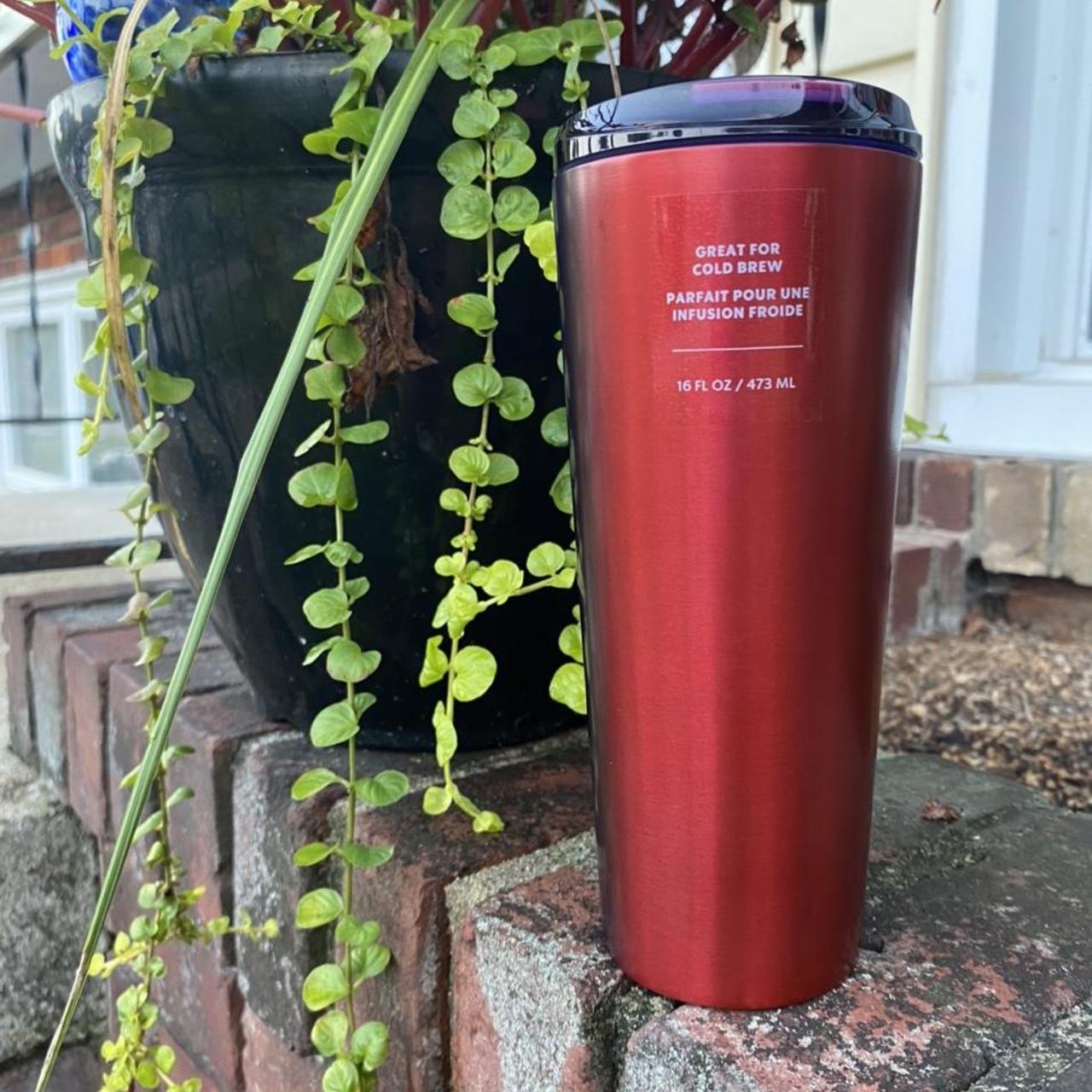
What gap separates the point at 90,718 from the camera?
3.47ft

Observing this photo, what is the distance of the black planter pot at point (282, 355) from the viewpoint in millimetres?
688

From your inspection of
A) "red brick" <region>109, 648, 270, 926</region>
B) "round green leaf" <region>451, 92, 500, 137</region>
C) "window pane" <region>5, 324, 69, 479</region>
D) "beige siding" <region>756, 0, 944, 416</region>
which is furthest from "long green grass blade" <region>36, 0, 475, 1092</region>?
"window pane" <region>5, 324, 69, 479</region>

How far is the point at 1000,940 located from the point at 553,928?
26 cm

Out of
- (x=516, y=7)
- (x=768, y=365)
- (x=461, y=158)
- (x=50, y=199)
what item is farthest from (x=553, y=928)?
(x=50, y=199)

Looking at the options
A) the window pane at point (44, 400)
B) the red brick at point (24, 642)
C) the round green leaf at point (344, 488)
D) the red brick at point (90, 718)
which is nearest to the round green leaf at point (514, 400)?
the round green leaf at point (344, 488)

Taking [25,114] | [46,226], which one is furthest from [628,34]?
[46,226]

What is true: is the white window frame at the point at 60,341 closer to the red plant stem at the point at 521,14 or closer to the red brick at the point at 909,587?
the red brick at the point at 909,587

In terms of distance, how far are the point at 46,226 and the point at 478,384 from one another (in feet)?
13.1

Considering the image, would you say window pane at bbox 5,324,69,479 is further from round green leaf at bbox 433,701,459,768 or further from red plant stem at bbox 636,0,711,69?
round green leaf at bbox 433,701,459,768

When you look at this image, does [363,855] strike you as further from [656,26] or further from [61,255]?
[61,255]

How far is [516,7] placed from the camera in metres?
0.73

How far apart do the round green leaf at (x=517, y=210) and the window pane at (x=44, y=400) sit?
4285 millimetres

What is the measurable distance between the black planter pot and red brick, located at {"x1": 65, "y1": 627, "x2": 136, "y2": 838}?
278mm

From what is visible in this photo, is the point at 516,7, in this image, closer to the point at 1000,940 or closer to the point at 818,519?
the point at 818,519
